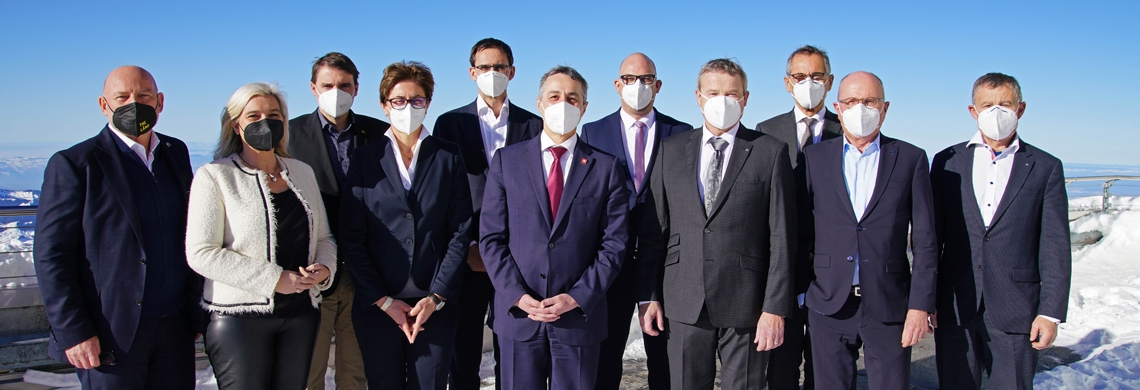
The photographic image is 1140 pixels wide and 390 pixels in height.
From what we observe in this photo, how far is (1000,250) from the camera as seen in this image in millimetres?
3508

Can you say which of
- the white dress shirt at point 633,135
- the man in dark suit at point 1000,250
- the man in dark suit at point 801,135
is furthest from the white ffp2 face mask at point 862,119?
the white dress shirt at point 633,135

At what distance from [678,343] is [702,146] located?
1015mm

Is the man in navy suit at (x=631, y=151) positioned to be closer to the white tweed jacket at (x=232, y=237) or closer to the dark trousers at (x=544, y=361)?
the dark trousers at (x=544, y=361)

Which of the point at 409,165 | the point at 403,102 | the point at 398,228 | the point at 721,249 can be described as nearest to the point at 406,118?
the point at 403,102

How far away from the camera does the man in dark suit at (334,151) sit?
3834 mm

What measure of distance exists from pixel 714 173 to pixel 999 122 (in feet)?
5.24


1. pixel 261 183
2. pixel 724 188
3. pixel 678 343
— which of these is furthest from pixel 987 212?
pixel 261 183

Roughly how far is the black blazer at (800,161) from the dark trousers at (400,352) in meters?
1.87

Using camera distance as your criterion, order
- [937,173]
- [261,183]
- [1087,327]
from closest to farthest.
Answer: [261,183] → [937,173] → [1087,327]

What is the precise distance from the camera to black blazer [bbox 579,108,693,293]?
3754 mm

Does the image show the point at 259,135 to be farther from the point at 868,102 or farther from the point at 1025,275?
the point at 1025,275

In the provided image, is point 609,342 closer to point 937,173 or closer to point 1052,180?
point 937,173

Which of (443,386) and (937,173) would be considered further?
(937,173)

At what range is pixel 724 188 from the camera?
10.9 ft
